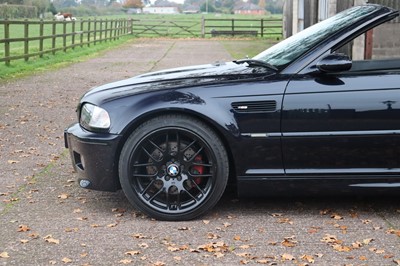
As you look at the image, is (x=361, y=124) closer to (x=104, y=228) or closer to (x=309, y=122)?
(x=309, y=122)

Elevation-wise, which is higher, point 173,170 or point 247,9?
point 247,9

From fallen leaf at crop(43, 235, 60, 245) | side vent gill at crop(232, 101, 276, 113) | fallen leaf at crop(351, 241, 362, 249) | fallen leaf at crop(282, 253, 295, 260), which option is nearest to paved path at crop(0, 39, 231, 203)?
fallen leaf at crop(43, 235, 60, 245)

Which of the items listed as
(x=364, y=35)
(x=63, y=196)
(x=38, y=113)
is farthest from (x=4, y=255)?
(x=38, y=113)

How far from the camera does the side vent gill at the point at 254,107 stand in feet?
16.7

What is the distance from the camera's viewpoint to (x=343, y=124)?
5.07 meters

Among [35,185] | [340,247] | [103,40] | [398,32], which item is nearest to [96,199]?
[35,185]

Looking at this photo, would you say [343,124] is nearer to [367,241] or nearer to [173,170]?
[367,241]

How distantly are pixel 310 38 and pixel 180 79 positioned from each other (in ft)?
3.45

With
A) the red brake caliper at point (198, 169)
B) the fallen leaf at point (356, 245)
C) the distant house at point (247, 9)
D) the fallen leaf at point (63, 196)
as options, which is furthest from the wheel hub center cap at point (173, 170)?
the distant house at point (247, 9)

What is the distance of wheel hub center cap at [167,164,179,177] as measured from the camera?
203 inches

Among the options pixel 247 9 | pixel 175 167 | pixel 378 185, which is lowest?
pixel 378 185

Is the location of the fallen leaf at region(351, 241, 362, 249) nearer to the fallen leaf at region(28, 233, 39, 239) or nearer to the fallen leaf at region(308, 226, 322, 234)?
the fallen leaf at region(308, 226, 322, 234)

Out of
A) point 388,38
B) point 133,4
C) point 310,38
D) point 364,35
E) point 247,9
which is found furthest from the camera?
point 133,4

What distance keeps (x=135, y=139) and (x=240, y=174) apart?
2.57 ft
